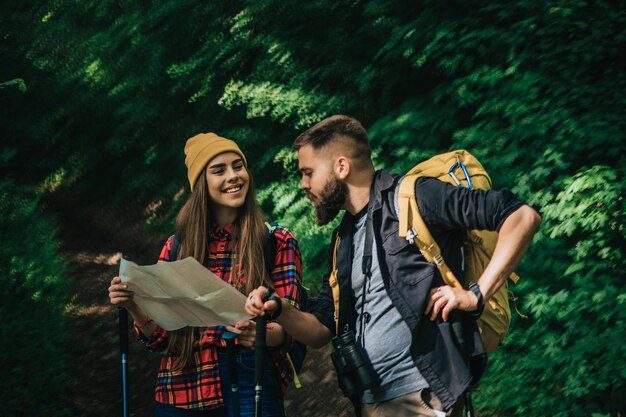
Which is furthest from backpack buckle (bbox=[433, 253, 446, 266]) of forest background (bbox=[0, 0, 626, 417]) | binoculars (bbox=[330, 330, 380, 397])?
forest background (bbox=[0, 0, 626, 417])

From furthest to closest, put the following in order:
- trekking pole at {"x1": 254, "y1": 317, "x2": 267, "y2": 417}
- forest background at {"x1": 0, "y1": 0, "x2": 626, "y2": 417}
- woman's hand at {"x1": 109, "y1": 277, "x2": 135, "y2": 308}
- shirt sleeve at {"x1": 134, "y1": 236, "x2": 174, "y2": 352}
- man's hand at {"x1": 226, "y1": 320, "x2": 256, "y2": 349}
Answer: forest background at {"x1": 0, "y1": 0, "x2": 626, "y2": 417}, shirt sleeve at {"x1": 134, "y1": 236, "x2": 174, "y2": 352}, woman's hand at {"x1": 109, "y1": 277, "x2": 135, "y2": 308}, man's hand at {"x1": 226, "y1": 320, "x2": 256, "y2": 349}, trekking pole at {"x1": 254, "y1": 317, "x2": 267, "y2": 417}

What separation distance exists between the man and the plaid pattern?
0.20m

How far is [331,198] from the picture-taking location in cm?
314

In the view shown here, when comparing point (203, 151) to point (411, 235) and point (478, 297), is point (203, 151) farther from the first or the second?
point (478, 297)

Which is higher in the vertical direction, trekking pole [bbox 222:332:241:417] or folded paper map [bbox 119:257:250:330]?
folded paper map [bbox 119:257:250:330]

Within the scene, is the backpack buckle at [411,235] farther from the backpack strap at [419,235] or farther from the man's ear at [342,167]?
the man's ear at [342,167]

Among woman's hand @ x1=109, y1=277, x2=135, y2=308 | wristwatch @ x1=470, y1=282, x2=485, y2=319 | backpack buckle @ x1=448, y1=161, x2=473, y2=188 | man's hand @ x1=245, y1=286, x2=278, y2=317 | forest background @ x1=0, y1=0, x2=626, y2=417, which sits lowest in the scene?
wristwatch @ x1=470, y1=282, x2=485, y2=319

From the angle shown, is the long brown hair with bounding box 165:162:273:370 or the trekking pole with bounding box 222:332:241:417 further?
the long brown hair with bounding box 165:162:273:370

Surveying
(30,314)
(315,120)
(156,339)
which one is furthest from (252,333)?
(30,314)

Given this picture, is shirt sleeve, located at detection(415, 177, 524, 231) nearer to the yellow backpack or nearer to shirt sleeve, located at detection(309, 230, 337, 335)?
the yellow backpack

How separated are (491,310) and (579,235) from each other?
8.47ft

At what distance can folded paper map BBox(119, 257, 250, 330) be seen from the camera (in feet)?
9.77

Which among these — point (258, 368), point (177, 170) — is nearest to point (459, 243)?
point (258, 368)

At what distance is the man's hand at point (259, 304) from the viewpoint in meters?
2.86
